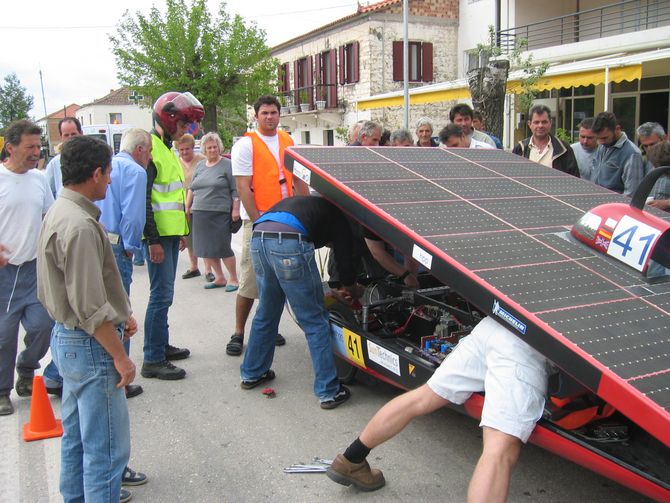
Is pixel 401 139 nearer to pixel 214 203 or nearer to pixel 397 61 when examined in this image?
pixel 214 203

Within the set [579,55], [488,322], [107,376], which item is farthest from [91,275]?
[579,55]

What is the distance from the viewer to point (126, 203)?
453 centimetres

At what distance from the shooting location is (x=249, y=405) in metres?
4.61

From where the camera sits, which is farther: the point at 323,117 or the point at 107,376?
the point at 323,117

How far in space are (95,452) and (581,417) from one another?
2321mm

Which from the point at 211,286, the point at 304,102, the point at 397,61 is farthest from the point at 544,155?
the point at 304,102

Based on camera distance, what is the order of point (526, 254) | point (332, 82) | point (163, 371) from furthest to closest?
point (332, 82)
point (163, 371)
point (526, 254)

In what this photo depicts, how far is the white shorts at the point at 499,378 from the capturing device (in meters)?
2.71

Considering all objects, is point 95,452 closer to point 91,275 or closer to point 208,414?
point 91,275

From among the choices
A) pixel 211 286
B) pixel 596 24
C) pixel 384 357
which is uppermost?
pixel 596 24

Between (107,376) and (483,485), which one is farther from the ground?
(107,376)

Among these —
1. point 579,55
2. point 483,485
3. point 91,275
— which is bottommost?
point 483,485

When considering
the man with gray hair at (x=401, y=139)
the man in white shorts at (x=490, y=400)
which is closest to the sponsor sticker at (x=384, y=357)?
the man in white shorts at (x=490, y=400)

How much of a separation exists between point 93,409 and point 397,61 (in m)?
26.4
